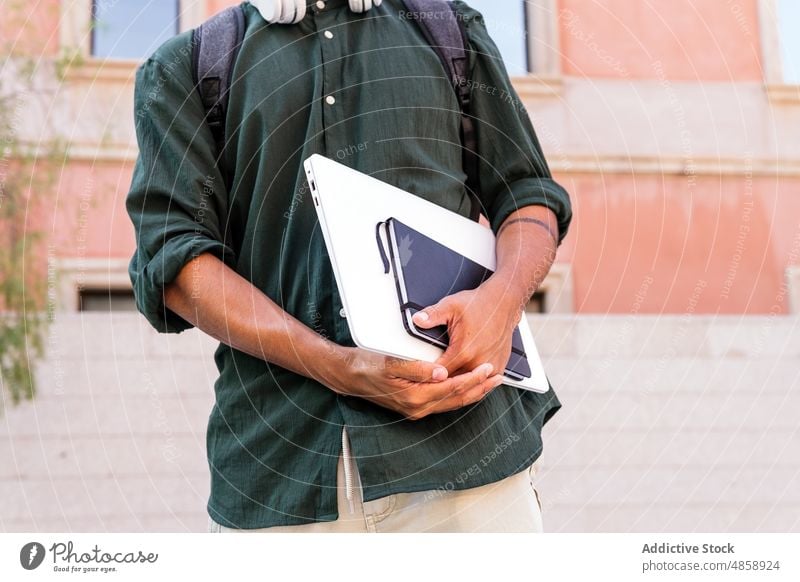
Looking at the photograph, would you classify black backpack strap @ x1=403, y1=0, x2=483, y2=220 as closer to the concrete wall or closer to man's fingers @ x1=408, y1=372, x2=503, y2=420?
man's fingers @ x1=408, y1=372, x2=503, y2=420

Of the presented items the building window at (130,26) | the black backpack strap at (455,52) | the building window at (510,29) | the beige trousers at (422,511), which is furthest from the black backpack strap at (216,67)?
the building window at (130,26)

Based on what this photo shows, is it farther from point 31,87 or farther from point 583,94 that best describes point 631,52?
point 31,87

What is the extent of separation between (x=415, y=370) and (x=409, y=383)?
1cm

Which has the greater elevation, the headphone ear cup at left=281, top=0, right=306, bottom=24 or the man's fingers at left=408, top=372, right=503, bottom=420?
the headphone ear cup at left=281, top=0, right=306, bottom=24

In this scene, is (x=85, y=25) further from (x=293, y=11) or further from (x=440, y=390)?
(x=440, y=390)

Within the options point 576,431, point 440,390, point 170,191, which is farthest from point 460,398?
point 576,431


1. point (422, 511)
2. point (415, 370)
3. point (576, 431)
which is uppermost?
point (415, 370)

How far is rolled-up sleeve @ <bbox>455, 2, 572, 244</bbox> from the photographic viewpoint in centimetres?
72

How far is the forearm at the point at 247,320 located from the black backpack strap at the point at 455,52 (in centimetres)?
19

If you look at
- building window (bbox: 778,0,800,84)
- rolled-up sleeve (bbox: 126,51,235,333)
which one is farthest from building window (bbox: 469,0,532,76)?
rolled-up sleeve (bbox: 126,51,235,333)

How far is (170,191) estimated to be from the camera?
0.66 metres

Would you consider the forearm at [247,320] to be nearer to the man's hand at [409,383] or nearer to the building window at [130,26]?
the man's hand at [409,383]

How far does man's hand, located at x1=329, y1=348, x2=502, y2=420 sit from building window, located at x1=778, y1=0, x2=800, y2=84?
1352 mm

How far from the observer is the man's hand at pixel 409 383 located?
600 mm
